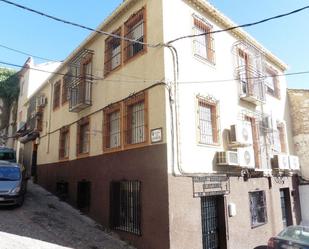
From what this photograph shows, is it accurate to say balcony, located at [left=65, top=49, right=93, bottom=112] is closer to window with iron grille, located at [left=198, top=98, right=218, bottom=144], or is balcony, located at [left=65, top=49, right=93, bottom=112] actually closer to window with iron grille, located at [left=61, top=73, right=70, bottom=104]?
window with iron grille, located at [left=61, top=73, right=70, bottom=104]

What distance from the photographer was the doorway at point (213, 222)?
9.35 meters

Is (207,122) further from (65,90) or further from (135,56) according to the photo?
(65,90)

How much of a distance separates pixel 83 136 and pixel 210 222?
693cm

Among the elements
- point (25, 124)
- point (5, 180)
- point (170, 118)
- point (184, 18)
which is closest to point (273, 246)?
point (170, 118)

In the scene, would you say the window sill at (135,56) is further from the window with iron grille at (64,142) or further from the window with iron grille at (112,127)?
the window with iron grille at (64,142)

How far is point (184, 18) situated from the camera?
Result: 33.0 ft

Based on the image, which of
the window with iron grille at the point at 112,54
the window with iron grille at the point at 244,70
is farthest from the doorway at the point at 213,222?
the window with iron grille at the point at 112,54

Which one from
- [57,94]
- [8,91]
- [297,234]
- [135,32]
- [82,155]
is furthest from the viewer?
[8,91]

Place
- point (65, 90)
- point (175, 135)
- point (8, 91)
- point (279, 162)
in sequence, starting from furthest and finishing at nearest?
point (8, 91)
point (65, 90)
point (279, 162)
point (175, 135)

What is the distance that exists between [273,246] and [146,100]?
5531 mm

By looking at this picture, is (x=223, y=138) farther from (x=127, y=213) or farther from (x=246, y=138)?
(x=127, y=213)

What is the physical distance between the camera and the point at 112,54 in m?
12.1

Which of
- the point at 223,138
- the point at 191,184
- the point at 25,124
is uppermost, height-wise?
the point at 25,124

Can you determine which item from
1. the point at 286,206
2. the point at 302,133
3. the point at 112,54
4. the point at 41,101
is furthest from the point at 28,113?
the point at 302,133
